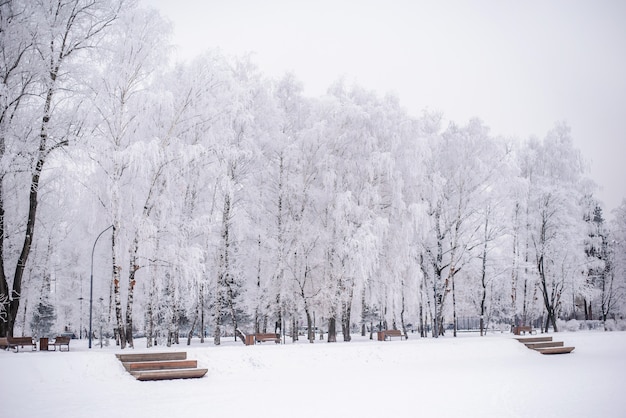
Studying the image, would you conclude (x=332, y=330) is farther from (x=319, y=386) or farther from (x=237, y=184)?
(x=319, y=386)

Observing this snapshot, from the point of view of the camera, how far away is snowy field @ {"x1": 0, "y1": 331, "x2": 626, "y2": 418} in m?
9.68

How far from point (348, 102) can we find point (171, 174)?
9.84m

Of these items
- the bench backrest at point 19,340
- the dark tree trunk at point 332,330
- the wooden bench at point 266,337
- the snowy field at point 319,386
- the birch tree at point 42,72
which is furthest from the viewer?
the wooden bench at point 266,337

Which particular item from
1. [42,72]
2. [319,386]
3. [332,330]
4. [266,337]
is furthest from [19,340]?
[332,330]

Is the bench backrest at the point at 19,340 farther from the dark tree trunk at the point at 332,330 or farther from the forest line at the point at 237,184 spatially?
the dark tree trunk at the point at 332,330

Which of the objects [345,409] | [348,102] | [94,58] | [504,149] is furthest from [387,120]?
[345,409]

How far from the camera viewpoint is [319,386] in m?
13.2

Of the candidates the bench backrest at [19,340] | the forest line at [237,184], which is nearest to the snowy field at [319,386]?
the bench backrest at [19,340]

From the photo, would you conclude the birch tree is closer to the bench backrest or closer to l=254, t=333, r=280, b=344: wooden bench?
the bench backrest

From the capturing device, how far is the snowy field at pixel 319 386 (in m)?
9.68

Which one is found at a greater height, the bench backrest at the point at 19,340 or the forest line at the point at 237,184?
the forest line at the point at 237,184

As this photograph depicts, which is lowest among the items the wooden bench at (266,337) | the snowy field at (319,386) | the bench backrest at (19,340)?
the wooden bench at (266,337)

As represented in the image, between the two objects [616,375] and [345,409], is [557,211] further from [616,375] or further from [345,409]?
[345,409]

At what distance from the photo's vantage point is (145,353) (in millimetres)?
14523
